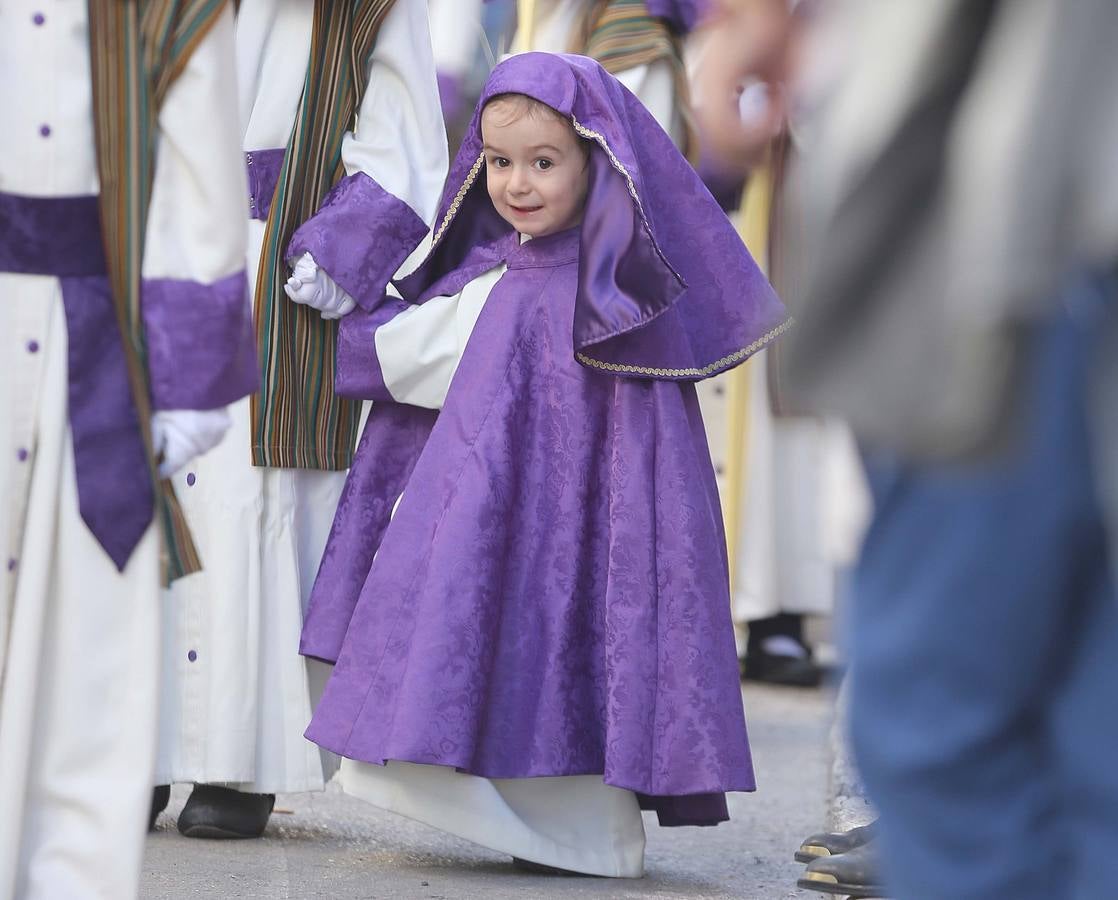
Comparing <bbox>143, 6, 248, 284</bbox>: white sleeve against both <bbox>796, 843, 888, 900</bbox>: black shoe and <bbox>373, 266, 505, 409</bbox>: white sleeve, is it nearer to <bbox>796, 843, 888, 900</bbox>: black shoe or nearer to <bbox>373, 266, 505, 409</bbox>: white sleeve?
<bbox>373, 266, 505, 409</bbox>: white sleeve

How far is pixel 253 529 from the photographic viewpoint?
4.19 m

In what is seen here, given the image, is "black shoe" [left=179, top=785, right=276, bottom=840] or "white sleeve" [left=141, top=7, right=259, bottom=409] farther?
"black shoe" [left=179, top=785, right=276, bottom=840]

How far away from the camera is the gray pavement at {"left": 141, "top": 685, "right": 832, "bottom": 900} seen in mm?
3766

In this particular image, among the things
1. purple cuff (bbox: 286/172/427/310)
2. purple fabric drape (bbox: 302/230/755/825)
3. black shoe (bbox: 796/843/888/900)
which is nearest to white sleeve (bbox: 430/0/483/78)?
purple cuff (bbox: 286/172/427/310)

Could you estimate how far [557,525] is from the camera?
388 cm

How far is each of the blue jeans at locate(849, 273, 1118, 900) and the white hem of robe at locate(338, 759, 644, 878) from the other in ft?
8.19

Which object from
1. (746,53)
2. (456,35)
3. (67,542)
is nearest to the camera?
(746,53)

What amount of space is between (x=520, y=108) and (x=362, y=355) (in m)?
0.58

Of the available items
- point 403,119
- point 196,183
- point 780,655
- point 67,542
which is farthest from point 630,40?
point 67,542

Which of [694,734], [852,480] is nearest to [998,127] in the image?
[852,480]

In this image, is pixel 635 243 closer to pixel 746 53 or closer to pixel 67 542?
pixel 67 542

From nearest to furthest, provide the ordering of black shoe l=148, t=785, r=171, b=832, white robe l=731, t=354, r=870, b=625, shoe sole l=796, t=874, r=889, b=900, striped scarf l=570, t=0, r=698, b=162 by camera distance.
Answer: shoe sole l=796, t=874, r=889, b=900, black shoe l=148, t=785, r=171, b=832, striped scarf l=570, t=0, r=698, b=162, white robe l=731, t=354, r=870, b=625

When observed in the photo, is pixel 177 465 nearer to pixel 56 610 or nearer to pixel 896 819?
pixel 56 610

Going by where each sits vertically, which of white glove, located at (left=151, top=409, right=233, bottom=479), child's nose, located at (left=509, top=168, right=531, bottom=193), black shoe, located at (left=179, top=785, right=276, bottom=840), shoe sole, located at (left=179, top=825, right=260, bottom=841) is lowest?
shoe sole, located at (left=179, top=825, right=260, bottom=841)
